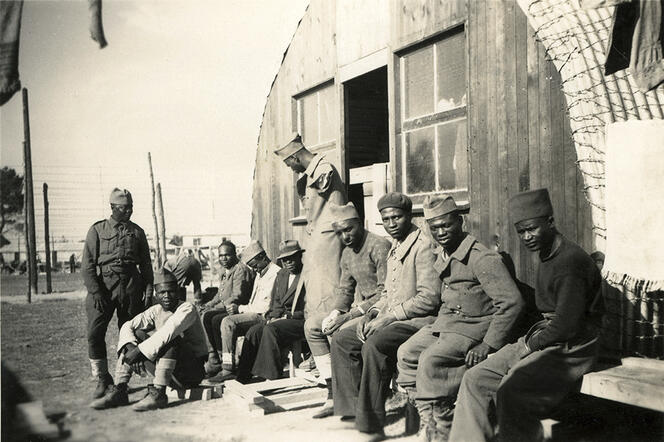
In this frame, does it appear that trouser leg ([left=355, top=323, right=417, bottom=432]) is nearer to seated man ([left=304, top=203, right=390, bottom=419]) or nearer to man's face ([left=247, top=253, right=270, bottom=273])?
seated man ([left=304, top=203, right=390, bottom=419])

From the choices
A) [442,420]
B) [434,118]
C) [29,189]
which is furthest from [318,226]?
[29,189]

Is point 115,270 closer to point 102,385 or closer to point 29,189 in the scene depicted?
point 102,385

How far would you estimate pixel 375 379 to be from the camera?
13.6 ft

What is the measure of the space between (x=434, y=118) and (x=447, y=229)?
6.54 feet

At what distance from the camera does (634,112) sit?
3.64m

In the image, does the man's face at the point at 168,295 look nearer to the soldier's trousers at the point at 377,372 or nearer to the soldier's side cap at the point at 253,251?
the soldier's side cap at the point at 253,251

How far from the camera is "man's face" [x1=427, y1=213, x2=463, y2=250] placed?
404cm

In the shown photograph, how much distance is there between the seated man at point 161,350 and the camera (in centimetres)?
542

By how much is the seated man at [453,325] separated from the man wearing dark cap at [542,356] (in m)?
0.19

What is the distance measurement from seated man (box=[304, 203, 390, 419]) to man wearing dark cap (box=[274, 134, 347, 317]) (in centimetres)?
27

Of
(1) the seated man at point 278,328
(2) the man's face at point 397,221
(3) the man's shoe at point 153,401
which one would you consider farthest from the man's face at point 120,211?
(2) the man's face at point 397,221

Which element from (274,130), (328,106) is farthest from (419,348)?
(274,130)

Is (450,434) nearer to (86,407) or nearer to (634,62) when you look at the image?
(634,62)

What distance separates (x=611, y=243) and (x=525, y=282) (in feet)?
4.10
